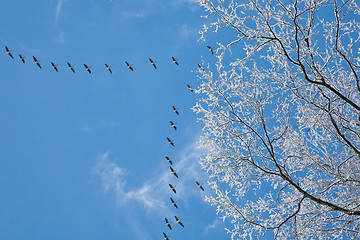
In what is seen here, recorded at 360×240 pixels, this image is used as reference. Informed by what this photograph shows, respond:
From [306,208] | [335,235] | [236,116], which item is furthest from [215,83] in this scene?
[335,235]

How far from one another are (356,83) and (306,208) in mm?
3013

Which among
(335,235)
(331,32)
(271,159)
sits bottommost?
(335,235)

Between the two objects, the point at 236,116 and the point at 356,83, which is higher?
the point at 236,116

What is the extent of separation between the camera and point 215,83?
8.16 metres

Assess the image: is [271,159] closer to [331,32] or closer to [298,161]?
[298,161]

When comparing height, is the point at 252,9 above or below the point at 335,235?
above

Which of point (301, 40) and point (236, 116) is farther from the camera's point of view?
point (236, 116)

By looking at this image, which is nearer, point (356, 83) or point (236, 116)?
point (356, 83)

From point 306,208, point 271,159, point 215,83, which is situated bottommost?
point 306,208

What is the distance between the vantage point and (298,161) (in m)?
8.33

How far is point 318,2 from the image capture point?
7191mm

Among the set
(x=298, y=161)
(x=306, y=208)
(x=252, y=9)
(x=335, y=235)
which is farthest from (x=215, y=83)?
(x=335, y=235)

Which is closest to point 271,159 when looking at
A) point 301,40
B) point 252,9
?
point 301,40

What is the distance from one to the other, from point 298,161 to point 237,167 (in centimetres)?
154
